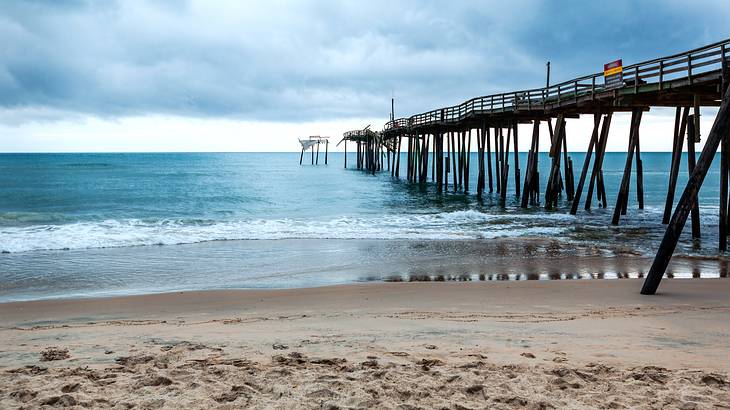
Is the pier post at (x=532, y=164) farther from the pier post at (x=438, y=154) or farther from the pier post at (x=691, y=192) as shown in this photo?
the pier post at (x=691, y=192)

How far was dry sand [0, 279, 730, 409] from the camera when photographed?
4180 mm

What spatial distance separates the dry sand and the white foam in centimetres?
764

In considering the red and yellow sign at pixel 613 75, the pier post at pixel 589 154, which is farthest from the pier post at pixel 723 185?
the pier post at pixel 589 154

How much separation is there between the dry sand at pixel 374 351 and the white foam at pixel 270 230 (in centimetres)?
764

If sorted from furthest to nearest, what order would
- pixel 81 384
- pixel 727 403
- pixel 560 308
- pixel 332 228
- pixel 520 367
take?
pixel 332 228, pixel 560 308, pixel 520 367, pixel 81 384, pixel 727 403

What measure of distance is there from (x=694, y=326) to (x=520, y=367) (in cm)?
289

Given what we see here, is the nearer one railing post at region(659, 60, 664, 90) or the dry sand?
the dry sand

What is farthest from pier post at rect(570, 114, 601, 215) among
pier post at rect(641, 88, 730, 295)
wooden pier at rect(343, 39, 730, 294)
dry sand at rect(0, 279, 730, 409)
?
dry sand at rect(0, 279, 730, 409)

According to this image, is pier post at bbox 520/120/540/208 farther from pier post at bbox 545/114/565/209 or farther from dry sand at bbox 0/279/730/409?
dry sand at bbox 0/279/730/409

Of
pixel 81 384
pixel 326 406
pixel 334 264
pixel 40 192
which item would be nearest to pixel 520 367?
pixel 326 406

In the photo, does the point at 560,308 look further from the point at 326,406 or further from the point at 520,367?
the point at 326,406

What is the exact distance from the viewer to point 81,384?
4.46 m

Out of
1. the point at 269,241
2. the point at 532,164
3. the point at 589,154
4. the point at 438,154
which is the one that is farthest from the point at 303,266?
the point at 438,154

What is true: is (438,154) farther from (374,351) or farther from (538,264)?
(374,351)
